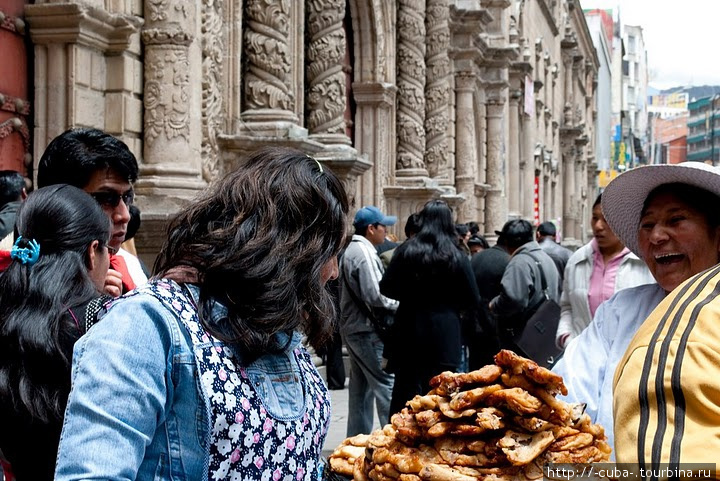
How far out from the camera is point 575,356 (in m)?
3.08

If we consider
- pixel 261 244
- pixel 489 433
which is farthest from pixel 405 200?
pixel 261 244

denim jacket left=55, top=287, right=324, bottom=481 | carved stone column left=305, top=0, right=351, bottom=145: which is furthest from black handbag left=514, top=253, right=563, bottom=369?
carved stone column left=305, top=0, right=351, bottom=145

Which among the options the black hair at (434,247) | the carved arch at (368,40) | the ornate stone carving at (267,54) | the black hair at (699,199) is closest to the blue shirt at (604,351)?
the black hair at (699,199)

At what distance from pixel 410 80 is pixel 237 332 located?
15.7 m

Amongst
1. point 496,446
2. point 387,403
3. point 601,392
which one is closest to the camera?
point 496,446

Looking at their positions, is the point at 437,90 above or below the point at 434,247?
above

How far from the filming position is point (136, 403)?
174cm

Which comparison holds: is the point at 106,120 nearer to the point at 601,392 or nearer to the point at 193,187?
the point at 193,187

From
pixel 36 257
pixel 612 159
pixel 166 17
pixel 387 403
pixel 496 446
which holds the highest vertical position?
pixel 612 159

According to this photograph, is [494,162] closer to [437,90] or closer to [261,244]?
[437,90]

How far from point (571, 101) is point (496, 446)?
50.9 m

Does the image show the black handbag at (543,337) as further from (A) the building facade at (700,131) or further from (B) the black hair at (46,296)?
(A) the building facade at (700,131)

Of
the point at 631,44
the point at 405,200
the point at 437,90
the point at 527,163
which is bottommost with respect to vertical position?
the point at 405,200

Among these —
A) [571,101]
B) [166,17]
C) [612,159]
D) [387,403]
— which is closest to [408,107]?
[166,17]
